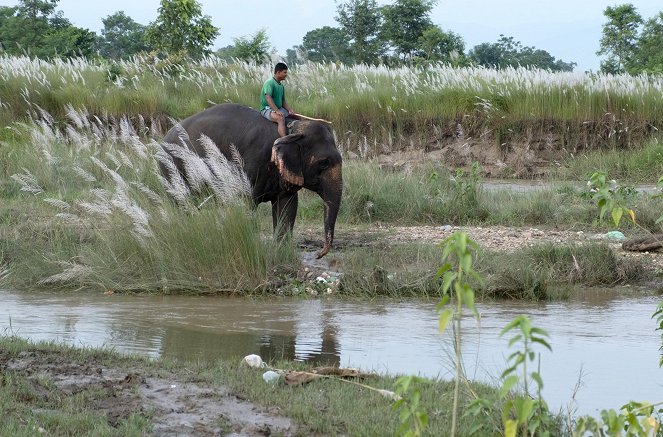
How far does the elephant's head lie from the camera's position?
1210 cm

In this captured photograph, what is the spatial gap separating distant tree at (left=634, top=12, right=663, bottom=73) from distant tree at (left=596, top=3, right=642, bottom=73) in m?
0.31

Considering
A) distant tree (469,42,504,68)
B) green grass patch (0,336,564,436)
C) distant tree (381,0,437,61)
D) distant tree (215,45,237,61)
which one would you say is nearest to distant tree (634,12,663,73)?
A: distant tree (381,0,437,61)

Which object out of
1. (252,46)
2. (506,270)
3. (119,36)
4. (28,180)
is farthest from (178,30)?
(119,36)

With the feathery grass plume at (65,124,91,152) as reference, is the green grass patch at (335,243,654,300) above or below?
below

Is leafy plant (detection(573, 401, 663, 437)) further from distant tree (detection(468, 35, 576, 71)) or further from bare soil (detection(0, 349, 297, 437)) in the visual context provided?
distant tree (detection(468, 35, 576, 71))

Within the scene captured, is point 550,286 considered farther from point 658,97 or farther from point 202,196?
point 658,97

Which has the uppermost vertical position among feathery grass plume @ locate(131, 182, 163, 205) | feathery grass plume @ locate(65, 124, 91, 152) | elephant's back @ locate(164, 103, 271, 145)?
elephant's back @ locate(164, 103, 271, 145)

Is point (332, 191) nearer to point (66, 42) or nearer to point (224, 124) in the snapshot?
point (224, 124)

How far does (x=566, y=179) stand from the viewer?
729 inches

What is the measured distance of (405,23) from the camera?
41469mm

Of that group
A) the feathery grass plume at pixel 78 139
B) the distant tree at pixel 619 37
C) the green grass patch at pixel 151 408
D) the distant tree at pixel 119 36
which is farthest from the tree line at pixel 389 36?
the green grass patch at pixel 151 408

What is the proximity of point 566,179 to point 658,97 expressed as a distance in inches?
135

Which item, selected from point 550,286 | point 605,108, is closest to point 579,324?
point 550,286

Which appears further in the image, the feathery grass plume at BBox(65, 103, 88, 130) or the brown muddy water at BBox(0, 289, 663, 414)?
the feathery grass plume at BBox(65, 103, 88, 130)
